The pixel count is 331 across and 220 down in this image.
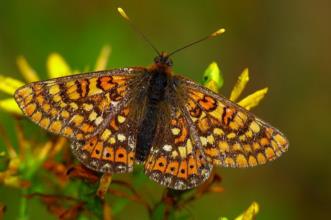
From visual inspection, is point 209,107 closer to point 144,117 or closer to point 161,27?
point 144,117

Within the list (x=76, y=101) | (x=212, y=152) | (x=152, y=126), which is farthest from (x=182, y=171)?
(x=76, y=101)

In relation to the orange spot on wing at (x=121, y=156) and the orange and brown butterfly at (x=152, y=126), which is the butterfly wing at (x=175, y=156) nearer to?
the orange and brown butterfly at (x=152, y=126)

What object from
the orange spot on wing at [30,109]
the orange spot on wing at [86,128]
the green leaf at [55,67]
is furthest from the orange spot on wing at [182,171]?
the green leaf at [55,67]

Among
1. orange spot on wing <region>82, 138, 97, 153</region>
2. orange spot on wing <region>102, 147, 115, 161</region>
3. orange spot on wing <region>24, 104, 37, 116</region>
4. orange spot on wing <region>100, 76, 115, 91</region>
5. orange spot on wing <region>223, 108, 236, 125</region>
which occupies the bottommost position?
orange spot on wing <region>102, 147, 115, 161</region>

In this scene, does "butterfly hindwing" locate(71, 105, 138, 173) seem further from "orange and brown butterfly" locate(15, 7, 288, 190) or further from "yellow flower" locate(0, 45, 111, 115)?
"yellow flower" locate(0, 45, 111, 115)

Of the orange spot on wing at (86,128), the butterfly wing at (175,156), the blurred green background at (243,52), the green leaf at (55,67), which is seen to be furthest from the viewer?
the blurred green background at (243,52)

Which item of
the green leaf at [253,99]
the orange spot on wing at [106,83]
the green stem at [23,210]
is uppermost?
the orange spot on wing at [106,83]

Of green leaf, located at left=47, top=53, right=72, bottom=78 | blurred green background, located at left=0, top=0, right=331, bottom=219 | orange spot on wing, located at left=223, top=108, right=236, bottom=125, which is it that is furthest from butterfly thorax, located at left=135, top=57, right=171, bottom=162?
blurred green background, located at left=0, top=0, right=331, bottom=219
